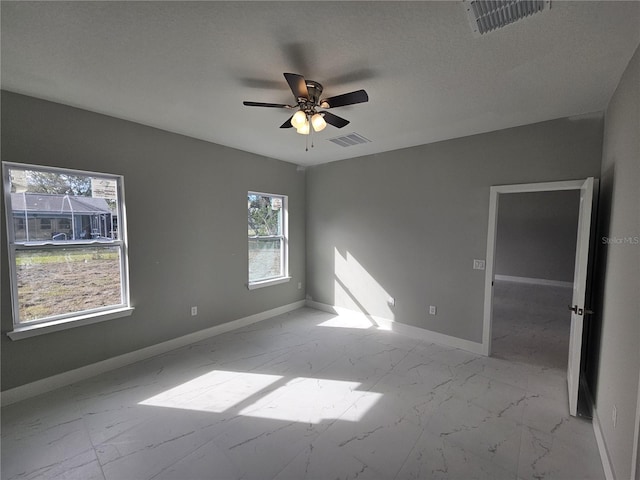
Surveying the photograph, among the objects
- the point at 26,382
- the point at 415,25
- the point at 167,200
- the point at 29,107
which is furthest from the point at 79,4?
the point at 26,382

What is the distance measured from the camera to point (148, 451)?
1.80 m

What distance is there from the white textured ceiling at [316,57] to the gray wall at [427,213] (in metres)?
0.40

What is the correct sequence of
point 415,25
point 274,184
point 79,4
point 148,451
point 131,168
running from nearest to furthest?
point 79,4 < point 415,25 < point 148,451 < point 131,168 < point 274,184

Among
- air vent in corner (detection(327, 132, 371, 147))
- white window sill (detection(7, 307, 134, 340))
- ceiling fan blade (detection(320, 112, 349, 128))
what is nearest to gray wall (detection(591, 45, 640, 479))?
ceiling fan blade (detection(320, 112, 349, 128))

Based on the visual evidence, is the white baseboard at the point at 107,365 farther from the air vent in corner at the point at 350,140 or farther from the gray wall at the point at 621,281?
the gray wall at the point at 621,281

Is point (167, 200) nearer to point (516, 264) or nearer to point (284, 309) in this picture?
point (284, 309)

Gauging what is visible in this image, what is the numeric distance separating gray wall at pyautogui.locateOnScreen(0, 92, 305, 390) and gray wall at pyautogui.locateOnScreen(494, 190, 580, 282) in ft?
23.1

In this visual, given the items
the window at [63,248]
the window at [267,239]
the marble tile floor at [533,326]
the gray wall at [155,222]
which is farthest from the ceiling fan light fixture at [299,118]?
the marble tile floor at [533,326]

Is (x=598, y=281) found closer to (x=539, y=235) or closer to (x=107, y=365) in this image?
(x=107, y=365)

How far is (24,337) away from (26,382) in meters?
0.42

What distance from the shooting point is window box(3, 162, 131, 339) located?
7.68ft

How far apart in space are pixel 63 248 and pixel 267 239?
2542mm

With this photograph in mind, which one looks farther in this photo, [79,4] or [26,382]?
[26,382]

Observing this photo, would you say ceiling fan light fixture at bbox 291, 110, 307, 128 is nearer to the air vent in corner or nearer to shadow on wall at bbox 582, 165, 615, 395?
the air vent in corner
